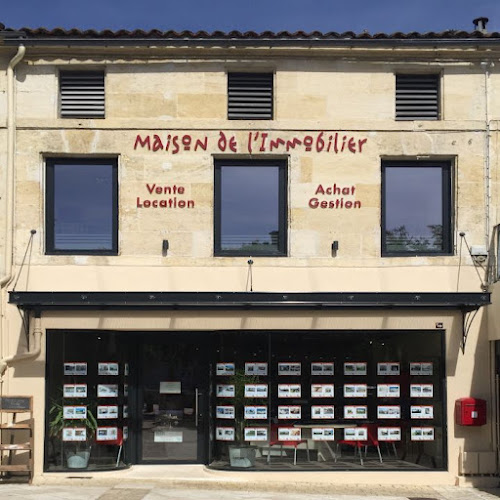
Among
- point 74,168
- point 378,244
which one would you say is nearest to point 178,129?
point 74,168

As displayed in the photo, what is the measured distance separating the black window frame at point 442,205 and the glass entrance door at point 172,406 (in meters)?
3.46

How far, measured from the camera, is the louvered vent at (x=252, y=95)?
1349 cm

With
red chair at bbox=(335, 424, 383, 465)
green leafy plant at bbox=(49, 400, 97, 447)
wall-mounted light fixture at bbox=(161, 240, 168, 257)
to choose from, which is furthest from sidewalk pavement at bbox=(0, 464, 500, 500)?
wall-mounted light fixture at bbox=(161, 240, 168, 257)

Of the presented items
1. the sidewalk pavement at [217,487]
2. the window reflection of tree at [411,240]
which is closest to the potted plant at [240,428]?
the sidewalk pavement at [217,487]

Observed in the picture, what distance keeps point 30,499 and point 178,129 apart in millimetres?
6069

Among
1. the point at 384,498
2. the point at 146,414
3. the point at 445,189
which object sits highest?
the point at 445,189

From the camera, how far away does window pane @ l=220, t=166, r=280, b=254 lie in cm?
1336

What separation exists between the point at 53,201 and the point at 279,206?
372 centimetres

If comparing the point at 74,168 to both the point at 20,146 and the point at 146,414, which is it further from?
the point at 146,414

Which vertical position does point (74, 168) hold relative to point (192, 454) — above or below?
above

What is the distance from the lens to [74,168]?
13367mm

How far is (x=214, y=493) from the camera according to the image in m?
12.0

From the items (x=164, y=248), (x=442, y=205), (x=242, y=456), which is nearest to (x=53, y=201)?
(x=164, y=248)

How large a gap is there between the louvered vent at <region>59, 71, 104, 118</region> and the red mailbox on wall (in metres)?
7.49
